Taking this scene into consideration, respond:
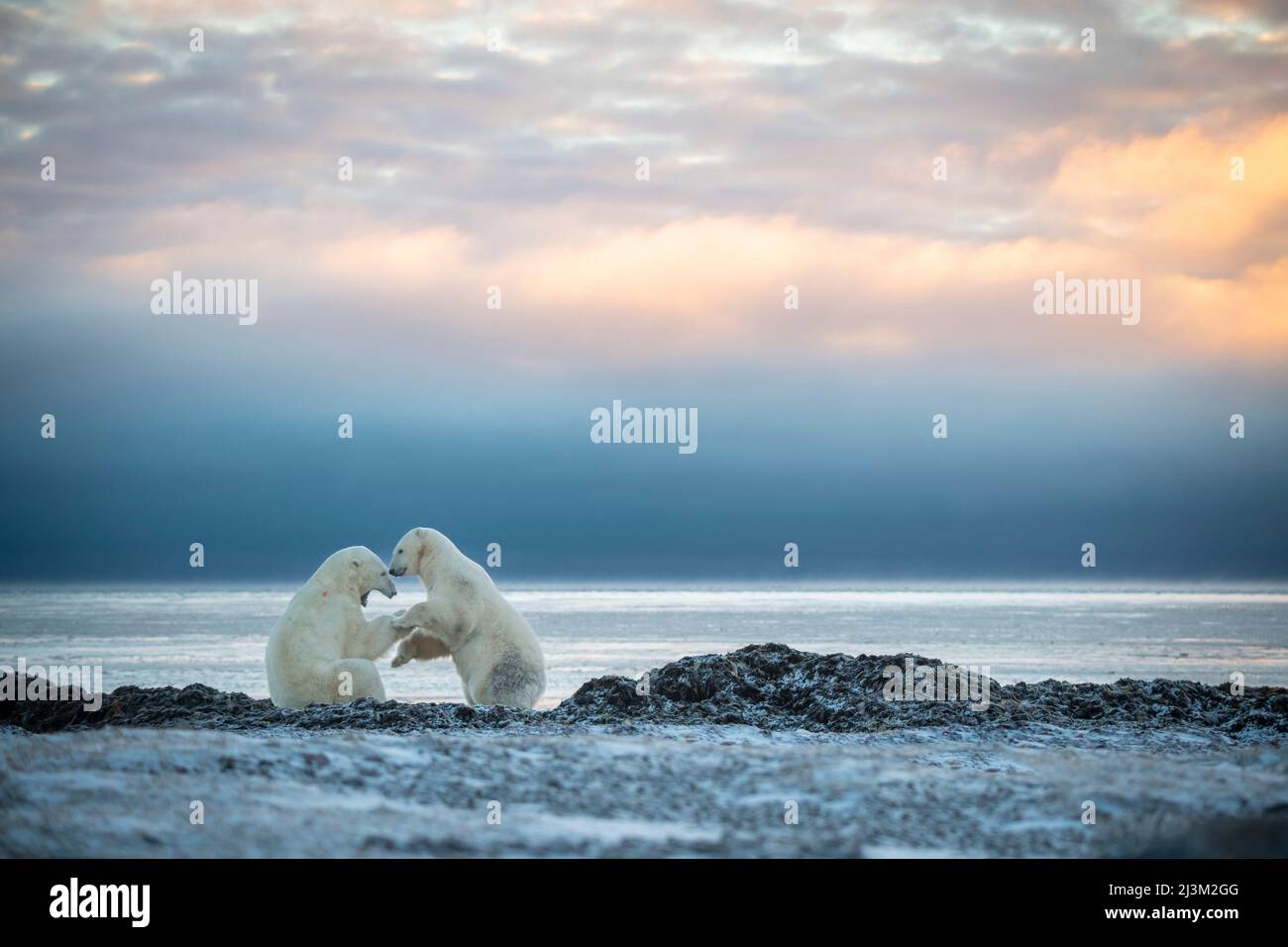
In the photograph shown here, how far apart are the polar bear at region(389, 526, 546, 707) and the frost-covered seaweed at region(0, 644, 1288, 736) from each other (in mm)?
590

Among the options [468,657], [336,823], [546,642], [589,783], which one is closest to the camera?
[336,823]

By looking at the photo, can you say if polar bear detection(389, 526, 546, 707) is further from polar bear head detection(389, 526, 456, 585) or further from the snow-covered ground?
the snow-covered ground

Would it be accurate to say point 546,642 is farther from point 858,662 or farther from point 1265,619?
point 1265,619

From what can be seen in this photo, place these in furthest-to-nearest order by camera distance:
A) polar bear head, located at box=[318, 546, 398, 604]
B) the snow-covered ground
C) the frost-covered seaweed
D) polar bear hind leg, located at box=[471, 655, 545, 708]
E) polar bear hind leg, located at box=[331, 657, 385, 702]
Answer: polar bear hind leg, located at box=[471, 655, 545, 708]
polar bear head, located at box=[318, 546, 398, 604]
polar bear hind leg, located at box=[331, 657, 385, 702]
the frost-covered seaweed
the snow-covered ground

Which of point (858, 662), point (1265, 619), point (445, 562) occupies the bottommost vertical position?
point (1265, 619)

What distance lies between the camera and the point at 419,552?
11758 millimetres

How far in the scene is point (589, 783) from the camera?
6098 millimetres

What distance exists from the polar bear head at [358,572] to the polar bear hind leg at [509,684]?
132 cm

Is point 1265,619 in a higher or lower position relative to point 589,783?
lower

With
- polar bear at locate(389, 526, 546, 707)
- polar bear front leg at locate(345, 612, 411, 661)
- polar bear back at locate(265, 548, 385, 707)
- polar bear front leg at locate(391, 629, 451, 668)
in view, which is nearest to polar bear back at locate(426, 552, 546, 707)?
polar bear at locate(389, 526, 546, 707)

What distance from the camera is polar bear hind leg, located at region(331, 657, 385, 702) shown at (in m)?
10.4
